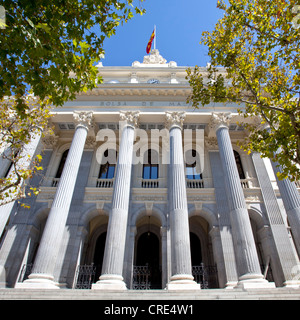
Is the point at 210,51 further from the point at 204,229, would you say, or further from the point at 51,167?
the point at 51,167

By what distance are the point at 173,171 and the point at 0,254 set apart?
36.0 feet

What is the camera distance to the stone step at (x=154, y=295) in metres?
7.98

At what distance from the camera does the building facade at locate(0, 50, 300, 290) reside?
37.2 feet

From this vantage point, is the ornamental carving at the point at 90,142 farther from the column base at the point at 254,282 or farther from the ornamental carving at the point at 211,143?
the column base at the point at 254,282

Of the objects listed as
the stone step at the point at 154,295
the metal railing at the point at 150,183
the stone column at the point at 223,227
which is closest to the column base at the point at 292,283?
the stone column at the point at 223,227

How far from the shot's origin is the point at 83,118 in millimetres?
15836

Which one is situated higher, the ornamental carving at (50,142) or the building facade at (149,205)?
the ornamental carving at (50,142)

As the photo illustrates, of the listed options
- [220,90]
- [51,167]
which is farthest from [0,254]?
[220,90]

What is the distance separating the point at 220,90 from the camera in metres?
8.53

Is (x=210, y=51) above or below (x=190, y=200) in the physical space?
above

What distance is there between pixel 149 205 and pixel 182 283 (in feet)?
20.1

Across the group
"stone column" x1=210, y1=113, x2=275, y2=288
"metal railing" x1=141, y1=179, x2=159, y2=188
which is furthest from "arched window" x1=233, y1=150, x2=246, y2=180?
"metal railing" x1=141, y1=179, x2=159, y2=188

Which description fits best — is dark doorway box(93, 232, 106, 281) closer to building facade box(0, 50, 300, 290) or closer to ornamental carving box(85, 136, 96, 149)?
building facade box(0, 50, 300, 290)
